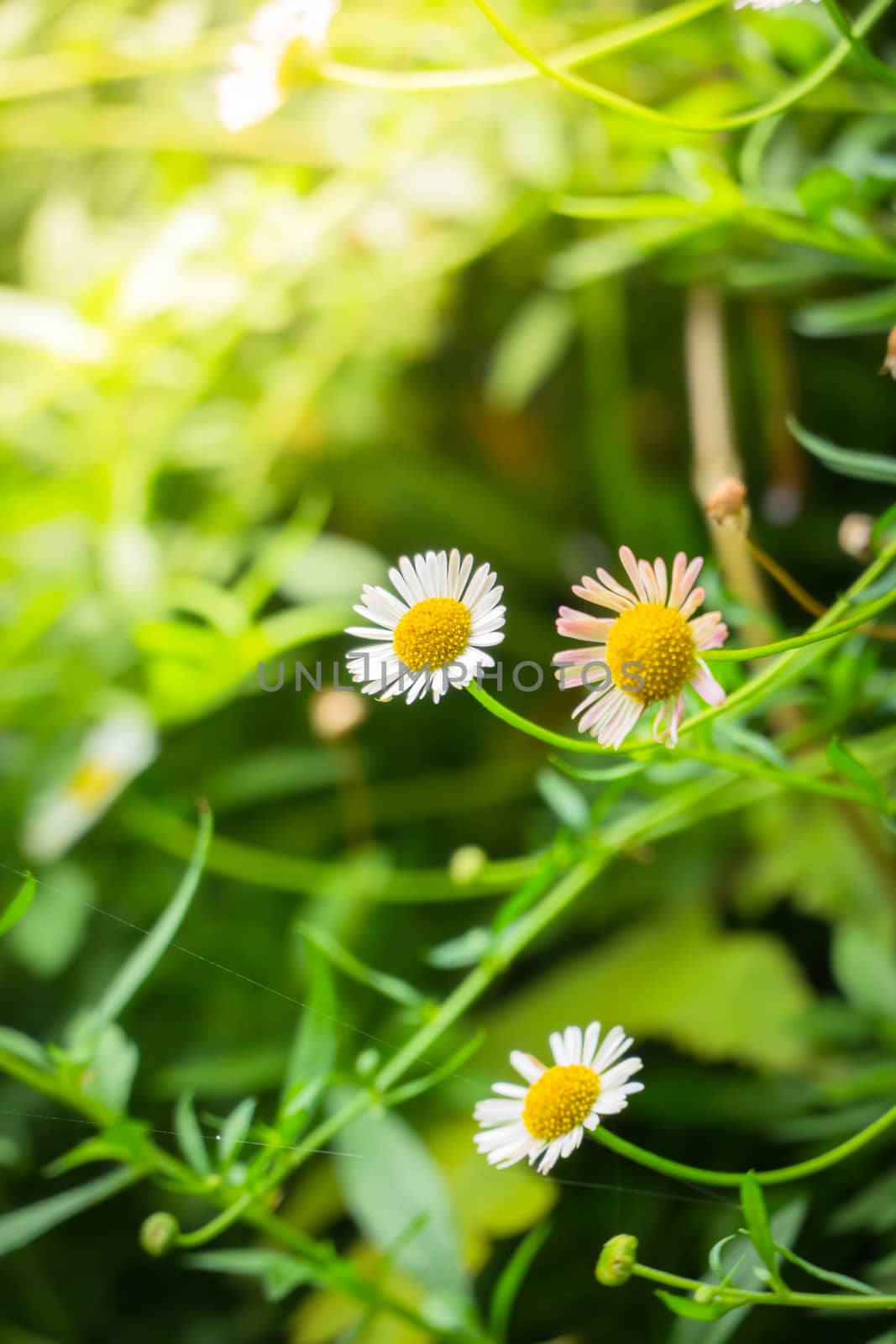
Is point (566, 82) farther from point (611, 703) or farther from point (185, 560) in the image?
point (185, 560)

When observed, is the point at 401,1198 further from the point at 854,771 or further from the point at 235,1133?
the point at 854,771

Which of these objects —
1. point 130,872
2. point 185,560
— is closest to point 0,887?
point 130,872

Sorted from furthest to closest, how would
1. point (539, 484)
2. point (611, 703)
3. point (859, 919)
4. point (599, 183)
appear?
point (539, 484), point (599, 183), point (859, 919), point (611, 703)

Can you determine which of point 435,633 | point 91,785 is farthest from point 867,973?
point 91,785

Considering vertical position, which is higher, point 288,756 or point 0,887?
point 288,756

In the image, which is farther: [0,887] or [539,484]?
[539,484]

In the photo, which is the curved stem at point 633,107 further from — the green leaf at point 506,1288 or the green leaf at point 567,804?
the green leaf at point 506,1288
